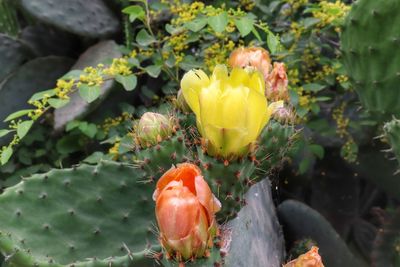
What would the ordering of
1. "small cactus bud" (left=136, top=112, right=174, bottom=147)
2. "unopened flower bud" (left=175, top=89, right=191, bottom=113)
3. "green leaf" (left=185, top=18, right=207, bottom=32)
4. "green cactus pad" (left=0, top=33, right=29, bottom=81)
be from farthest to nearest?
"green cactus pad" (left=0, top=33, right=29, bottom=81) → "green leaf" (left=185, top=18, right=207, bottom=32) → "unopened flower bud" (left=175, top=89, right=191, bottom=113) → "small cactus bud" (left=136, top=112, right=174, bottom=147)

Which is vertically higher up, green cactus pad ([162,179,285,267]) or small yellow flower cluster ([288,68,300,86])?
small yellow flower cluster ([288,68,300,86])

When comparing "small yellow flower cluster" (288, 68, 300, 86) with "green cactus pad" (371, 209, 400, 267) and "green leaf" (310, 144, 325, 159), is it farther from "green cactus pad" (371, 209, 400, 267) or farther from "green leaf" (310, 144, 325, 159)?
"green cactus pad" (371, 209, 400, 267)

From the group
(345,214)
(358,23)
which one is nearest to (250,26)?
(358,23)

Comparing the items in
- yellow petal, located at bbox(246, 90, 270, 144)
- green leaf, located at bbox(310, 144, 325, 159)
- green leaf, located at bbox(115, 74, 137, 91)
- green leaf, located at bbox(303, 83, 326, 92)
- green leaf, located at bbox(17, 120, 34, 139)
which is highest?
yellow petal, located at bbox(246, 90, 270, 144)

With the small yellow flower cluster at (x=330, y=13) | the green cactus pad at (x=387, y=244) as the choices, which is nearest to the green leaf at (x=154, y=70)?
the small yellow flower cluster at (x=330, y=13)

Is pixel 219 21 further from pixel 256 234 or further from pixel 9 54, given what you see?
pixel 9 54

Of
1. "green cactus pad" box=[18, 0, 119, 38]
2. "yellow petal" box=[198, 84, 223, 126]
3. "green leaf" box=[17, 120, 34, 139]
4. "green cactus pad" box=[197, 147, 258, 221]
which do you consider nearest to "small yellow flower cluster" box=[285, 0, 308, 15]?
"green cactus pad" box=[18, 0, 119, 38]

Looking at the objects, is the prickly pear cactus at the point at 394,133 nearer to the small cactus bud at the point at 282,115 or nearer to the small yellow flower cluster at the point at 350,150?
the small cactus bud at the point at 282,115
